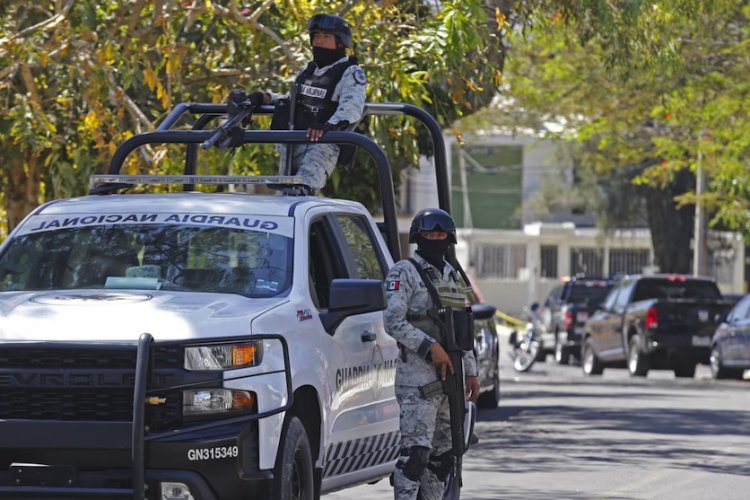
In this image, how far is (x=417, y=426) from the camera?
897 centimetres

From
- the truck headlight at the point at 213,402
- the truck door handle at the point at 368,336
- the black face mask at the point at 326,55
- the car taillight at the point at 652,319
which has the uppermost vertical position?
the black face mask at the point at 326,55

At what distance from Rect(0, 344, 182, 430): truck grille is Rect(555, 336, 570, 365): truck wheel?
31.5 meters

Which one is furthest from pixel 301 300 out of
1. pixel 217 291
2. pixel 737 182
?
pixel 737 182

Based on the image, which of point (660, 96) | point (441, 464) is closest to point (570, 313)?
point (660, 96)

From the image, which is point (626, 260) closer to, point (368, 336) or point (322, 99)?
point (322, 99)

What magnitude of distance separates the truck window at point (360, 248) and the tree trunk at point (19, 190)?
809 cm

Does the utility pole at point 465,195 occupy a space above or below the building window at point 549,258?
above

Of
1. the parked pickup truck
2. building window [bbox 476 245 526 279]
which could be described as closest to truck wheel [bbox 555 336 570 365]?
the parked pickup truck

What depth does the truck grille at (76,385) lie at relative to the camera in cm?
752

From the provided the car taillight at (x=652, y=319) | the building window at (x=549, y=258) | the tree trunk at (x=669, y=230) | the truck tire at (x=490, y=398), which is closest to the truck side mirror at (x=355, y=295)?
the truck tire at (x=490, y=398)

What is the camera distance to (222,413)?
7621mm

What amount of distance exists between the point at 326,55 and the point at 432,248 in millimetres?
2323

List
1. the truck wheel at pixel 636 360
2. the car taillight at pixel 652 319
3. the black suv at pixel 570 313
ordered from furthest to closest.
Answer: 1. the black suv at pixel 570 313
2. the truck wheel at pixel 636 360
3. the car taillight at pixel 652 319

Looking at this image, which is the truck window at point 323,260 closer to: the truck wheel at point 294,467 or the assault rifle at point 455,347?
the assault rifle at point 455,347
